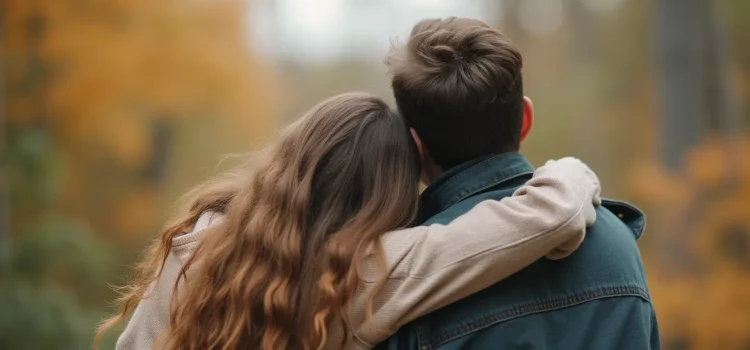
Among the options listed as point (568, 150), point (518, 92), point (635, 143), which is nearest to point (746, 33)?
point (635, 143)

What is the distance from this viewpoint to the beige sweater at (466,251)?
67.9 inches

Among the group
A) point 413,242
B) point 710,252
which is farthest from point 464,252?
point 710,252

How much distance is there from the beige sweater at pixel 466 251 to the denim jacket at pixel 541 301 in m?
0.07

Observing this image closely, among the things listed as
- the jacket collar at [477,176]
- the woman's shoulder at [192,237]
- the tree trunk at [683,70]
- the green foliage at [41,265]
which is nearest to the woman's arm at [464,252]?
the jacket collar at [477,176]

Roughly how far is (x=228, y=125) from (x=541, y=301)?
29.4 ft

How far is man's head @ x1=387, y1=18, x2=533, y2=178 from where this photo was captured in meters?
1.88

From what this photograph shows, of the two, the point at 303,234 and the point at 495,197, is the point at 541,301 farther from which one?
the point at 303,234

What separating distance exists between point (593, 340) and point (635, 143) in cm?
851

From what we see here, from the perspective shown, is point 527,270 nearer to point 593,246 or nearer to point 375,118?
point 593,246

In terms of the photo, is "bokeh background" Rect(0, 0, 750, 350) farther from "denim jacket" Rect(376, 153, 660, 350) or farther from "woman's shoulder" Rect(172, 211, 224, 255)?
"denim jacket" Rect(376, 153, 660, 350)

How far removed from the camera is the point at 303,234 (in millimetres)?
1833

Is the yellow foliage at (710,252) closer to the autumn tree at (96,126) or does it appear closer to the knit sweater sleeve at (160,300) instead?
the autumn tree at (96,126)

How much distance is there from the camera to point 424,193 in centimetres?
204

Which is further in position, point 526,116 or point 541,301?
point 526,116
